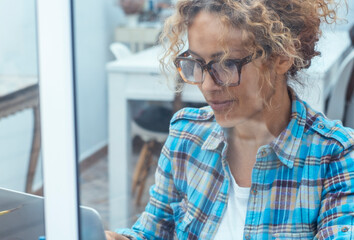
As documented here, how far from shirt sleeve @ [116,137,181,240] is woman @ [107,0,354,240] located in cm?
2

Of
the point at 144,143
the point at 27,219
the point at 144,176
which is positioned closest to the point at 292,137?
the point at 27,219

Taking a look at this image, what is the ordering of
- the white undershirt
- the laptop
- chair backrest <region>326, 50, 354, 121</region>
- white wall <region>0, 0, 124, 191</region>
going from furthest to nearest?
white wall <region>0, 0, 124, 191</region>, chair backrest <region>326, 50, 354, 121</region>, the white undershirt, the laptop

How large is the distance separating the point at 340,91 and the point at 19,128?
915 mm

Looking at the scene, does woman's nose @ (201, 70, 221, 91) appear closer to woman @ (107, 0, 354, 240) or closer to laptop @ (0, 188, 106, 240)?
woman @ (107, 0, 354, 240)

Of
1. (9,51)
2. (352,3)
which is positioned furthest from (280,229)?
(9,51)

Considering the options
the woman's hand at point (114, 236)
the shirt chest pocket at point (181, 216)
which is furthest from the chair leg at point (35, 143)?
the shirt chest pocket at point (181, 216)

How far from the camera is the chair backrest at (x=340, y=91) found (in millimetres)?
1111

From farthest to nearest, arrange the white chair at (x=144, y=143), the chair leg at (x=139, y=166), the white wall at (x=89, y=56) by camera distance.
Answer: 1. the chair leg at (x=139, y=166)
2. the white chair at (x=144, y=143)
3. the white wall at (x=89, y=56)

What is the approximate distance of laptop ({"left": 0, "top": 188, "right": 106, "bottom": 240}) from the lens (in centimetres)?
66

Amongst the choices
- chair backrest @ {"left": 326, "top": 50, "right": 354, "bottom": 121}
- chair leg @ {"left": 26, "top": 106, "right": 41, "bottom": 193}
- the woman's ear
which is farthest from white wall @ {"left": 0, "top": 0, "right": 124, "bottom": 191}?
the woman's ear

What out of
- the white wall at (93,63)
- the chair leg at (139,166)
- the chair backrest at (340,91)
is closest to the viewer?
the chair backrest at (340,91)

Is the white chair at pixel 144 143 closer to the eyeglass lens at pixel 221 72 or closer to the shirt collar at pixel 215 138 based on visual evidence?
the shirt collar at pixel 215 138

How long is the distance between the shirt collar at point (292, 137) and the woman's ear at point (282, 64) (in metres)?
0.07

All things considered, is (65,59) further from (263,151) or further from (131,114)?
(131,114)
